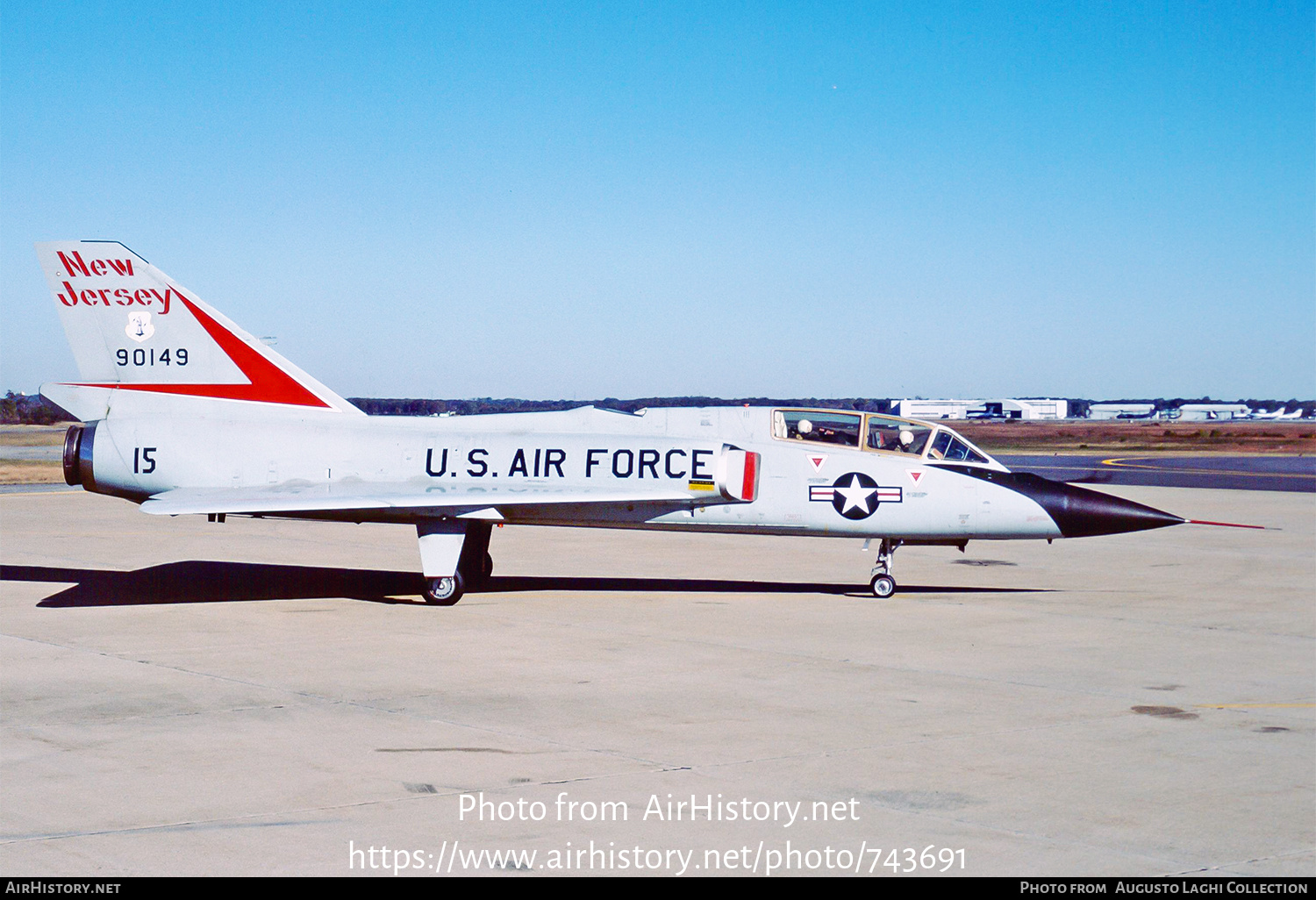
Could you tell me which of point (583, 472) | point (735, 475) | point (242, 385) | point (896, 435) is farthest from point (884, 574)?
point (242, 385)

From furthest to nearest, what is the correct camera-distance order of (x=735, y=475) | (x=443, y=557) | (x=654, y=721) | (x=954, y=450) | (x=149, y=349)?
(x=954, y=450)
(x=149, y=349)
(x=735, y=475)
(x=443, y=557)
(x=654, y=721)

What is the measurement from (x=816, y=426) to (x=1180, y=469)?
36439mm

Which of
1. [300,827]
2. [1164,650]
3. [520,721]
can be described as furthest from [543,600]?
[300,827]

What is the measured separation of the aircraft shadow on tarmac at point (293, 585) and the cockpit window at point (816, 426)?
6.98 feet

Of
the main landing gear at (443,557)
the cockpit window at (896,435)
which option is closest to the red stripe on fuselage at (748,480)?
the cockpit window at (896,435)

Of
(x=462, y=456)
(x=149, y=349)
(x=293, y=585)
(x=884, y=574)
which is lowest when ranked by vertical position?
(x=293, y=585)

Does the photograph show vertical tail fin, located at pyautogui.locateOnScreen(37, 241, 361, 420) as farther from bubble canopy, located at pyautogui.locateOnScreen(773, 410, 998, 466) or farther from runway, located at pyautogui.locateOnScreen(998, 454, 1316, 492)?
runway, located at pyautogui.locateOnScreen(998, 454, 1316, 492)

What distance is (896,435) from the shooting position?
1530 cm

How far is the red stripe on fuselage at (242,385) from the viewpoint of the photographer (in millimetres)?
15117

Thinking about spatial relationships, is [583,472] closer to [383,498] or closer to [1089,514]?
[383,498]

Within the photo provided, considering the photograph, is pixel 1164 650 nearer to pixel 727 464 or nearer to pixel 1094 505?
pixel 1094 505

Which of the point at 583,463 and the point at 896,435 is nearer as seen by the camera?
the point at 583,463

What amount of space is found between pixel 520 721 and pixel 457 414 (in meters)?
7.66

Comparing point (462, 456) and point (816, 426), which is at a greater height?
point (816, 426)
